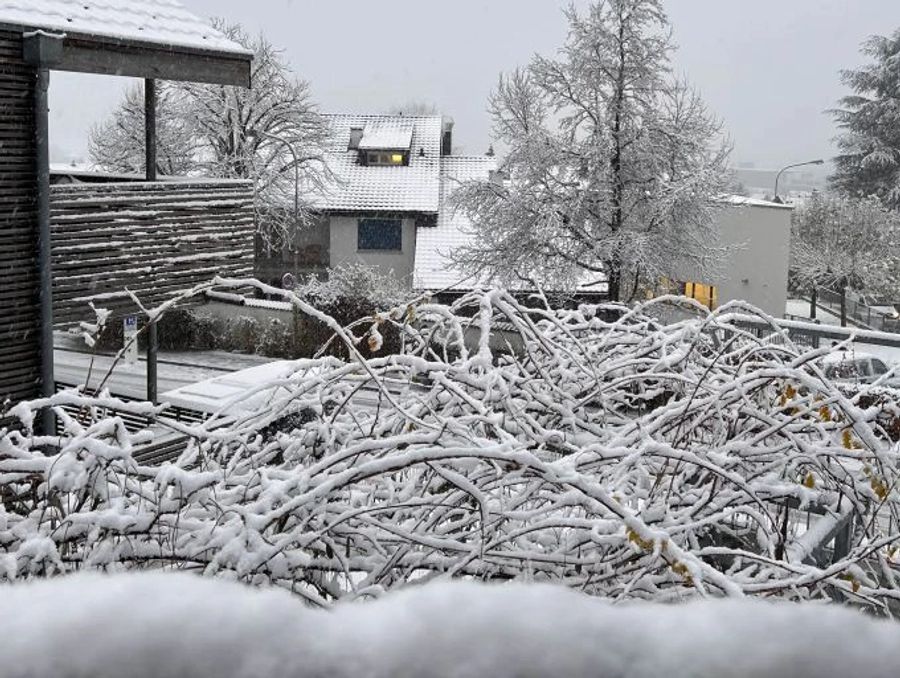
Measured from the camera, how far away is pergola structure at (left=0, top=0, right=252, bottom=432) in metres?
7.47

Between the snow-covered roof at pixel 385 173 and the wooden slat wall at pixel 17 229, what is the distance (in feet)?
51.6

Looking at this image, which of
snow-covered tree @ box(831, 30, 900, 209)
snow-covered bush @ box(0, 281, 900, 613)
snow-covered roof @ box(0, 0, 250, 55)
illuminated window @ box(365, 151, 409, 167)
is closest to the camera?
snow-covered bush @ box(0, 281, 900, 613)

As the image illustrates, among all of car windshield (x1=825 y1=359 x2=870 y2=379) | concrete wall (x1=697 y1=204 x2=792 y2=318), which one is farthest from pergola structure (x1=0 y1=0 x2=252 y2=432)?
concrete wall (x1=697 y1=204 x2=792 y2=318)

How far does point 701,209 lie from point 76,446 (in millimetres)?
15906

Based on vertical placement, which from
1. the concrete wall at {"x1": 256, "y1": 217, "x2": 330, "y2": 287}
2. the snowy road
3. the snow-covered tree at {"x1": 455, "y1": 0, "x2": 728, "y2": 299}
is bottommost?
the snowy road

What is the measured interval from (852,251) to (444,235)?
9887 millimetres

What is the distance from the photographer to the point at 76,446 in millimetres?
1774

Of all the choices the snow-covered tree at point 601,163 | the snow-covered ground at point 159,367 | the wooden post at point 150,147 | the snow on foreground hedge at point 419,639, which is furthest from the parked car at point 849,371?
the snow-covered ground at point 159,367

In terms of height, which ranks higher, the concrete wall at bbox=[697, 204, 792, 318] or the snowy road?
the concrete wall at bbox=[697, 204, 792, 318]

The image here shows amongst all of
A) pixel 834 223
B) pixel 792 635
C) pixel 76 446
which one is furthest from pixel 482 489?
pixel 834 223

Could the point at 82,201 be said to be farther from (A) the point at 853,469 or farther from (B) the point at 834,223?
(B) the point at 834,223

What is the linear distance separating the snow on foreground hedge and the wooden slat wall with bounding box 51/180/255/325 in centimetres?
817

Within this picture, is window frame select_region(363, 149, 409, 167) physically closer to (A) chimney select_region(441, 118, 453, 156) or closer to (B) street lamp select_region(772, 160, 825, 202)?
(A) chimney select_region(441, 118, 453, 156)

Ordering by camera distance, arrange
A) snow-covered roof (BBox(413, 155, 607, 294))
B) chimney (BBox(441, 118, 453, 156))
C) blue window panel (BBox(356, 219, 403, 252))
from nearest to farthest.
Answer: snow-covered roof (BBox(413, 155, 607, 294))
blue window panel (BBox(356, 219, 403, 252))
chimney (BBox(441, 118, 453, 156))
